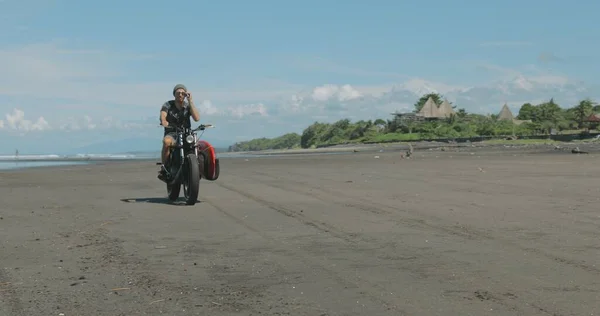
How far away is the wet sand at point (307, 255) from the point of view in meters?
4.58

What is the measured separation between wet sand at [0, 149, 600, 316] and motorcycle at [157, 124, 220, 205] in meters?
0.43

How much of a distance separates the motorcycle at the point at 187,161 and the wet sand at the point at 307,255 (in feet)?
1.43

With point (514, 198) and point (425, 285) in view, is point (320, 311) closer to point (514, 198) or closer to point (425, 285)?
point (425, 285)

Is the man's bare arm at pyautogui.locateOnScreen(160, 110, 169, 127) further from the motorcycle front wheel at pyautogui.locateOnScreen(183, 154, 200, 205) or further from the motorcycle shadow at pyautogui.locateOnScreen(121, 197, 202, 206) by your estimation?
the motorcycle shadow at pyautogui.locateOnScreen(121, 197, 202, 206)

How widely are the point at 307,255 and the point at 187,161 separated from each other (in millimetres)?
5553

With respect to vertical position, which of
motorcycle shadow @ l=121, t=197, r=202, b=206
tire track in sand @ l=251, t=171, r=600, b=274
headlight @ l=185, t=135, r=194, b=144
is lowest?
tire track in sand @ l=251, t=171, r=600, b=274

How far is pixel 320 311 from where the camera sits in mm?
4359

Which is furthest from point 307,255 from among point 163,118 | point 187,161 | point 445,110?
point 445,110

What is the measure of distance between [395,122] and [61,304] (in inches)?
4999

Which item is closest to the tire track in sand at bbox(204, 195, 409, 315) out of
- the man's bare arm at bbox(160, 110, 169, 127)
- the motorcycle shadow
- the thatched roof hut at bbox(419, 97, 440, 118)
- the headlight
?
the motorcycle shadow

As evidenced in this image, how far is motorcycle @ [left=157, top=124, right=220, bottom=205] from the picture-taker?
455 inches

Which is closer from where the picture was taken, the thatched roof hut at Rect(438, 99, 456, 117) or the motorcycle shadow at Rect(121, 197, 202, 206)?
the motorcycle shadow at Rect(121, 197, 202, 206)

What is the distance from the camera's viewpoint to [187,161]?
11484mm

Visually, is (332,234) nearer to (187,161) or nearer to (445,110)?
(187,161)
